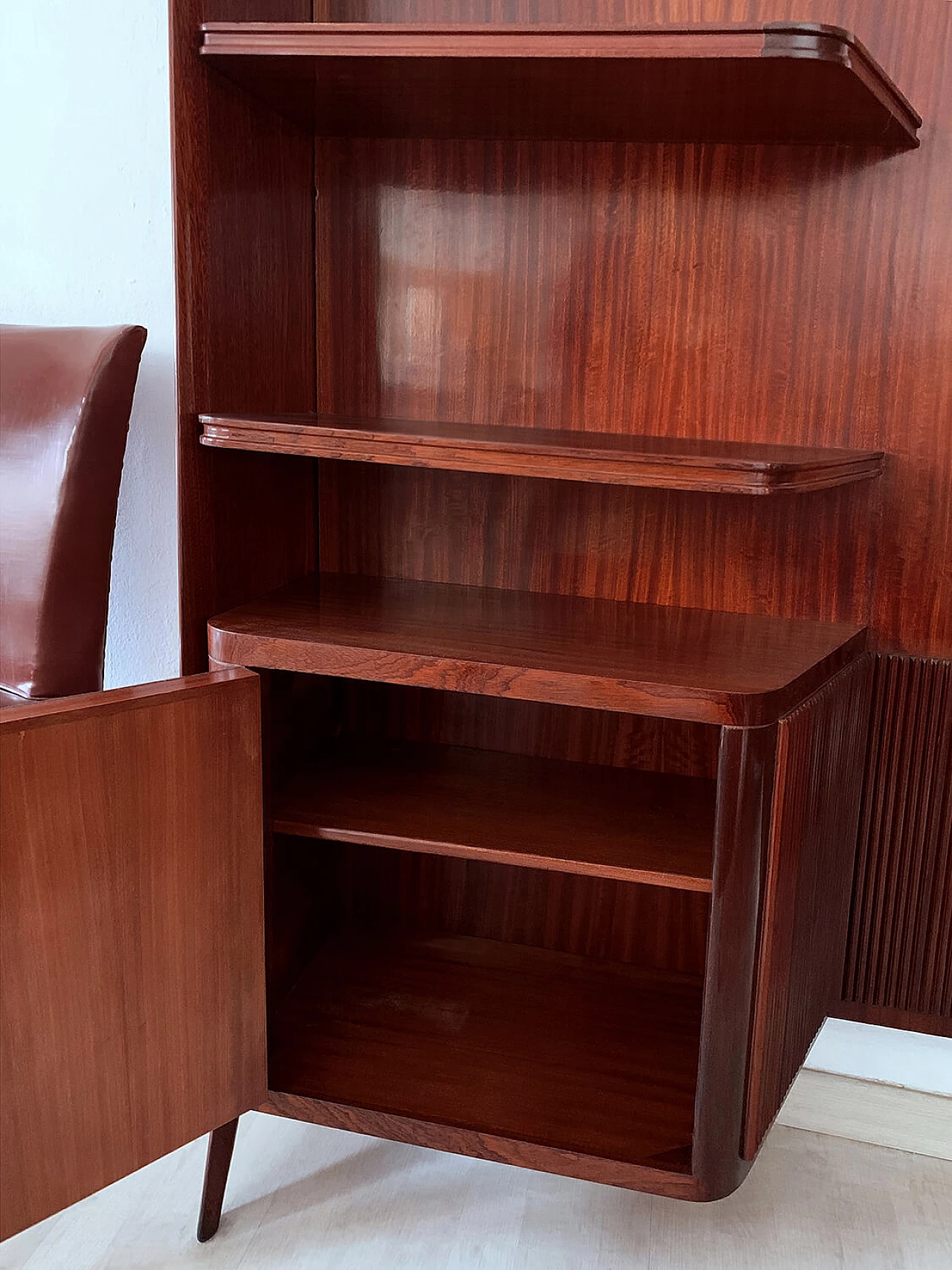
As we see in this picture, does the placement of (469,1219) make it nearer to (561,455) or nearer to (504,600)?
(504,600)

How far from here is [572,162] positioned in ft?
4.01

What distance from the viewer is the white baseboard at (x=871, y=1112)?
4.37ft

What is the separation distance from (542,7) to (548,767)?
767mm

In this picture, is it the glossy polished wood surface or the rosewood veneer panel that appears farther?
the rosewood veneer panel

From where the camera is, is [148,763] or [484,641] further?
[484,641]

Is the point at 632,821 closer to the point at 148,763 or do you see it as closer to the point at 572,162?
the point at 148,763

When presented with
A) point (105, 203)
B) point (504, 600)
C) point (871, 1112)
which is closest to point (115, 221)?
point (105, 203)

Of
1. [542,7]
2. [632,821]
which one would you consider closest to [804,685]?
[632,821]

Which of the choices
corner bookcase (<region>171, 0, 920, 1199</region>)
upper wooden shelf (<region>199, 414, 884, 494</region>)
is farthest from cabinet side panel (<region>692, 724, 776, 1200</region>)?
upper wooden shelf (<region>199, 414, 884, 494</region>)

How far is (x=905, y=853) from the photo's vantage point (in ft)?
4.07

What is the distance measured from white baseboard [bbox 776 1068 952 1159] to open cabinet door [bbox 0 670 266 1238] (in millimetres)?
658

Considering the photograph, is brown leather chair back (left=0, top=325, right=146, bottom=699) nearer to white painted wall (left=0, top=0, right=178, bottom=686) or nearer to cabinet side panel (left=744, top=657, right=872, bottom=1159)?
white painted wall (left=0, top=0, right=178, bottom=686)

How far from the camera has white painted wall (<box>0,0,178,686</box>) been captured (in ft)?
4.55

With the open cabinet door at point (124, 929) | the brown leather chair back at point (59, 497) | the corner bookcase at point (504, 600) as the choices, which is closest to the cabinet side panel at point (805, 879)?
the corner bookcase at point (504, 600)
